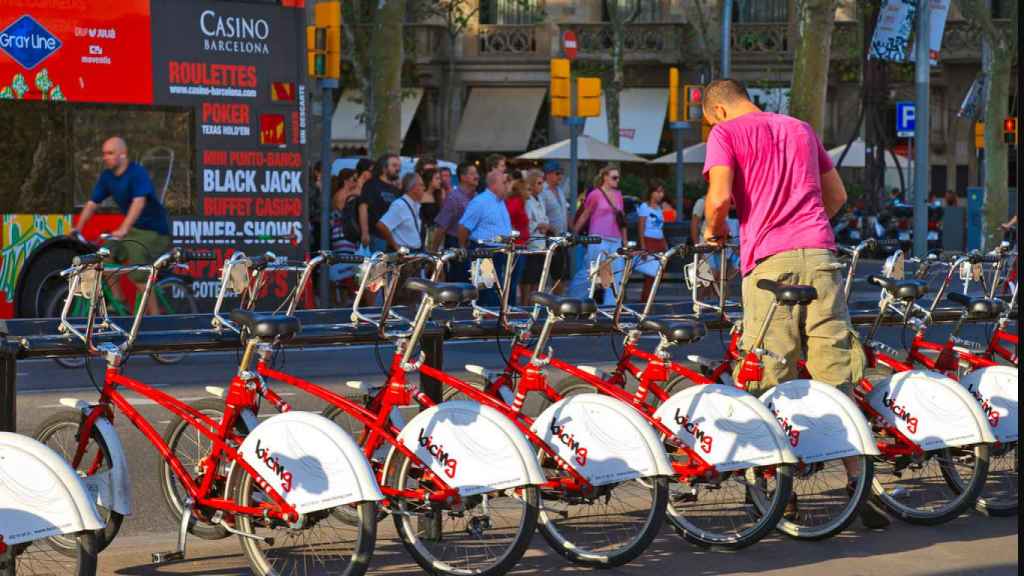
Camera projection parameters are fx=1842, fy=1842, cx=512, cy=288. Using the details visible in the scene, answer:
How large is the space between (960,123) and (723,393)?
147 ft

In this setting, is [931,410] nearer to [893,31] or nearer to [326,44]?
[326,44]

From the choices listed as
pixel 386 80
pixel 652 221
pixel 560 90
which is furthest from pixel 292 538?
pixel 386 80

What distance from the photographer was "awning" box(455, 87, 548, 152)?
5112cm

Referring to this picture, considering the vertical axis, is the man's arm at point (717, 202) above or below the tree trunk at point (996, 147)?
above

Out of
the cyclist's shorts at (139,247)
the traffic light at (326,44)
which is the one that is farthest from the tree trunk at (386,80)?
the cyclist's shorts at (139,247)

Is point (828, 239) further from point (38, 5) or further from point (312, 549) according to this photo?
point (38, 5)

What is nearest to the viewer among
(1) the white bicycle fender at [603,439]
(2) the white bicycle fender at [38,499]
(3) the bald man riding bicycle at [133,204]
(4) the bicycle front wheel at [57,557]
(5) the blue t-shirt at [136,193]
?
(2) the white bicycle fender at [38,499]

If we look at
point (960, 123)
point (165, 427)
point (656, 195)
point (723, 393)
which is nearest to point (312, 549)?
point (165, 427)

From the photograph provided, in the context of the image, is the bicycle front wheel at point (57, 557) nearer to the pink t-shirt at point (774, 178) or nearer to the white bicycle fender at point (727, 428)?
the white bicycle fender at point (727, 428)

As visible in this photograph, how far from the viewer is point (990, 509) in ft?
25.9

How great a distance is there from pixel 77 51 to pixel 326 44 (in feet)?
15.2

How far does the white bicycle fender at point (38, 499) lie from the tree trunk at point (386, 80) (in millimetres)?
23636

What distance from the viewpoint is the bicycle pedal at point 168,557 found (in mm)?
6613

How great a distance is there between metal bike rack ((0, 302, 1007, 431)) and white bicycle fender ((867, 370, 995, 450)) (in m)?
1.37
